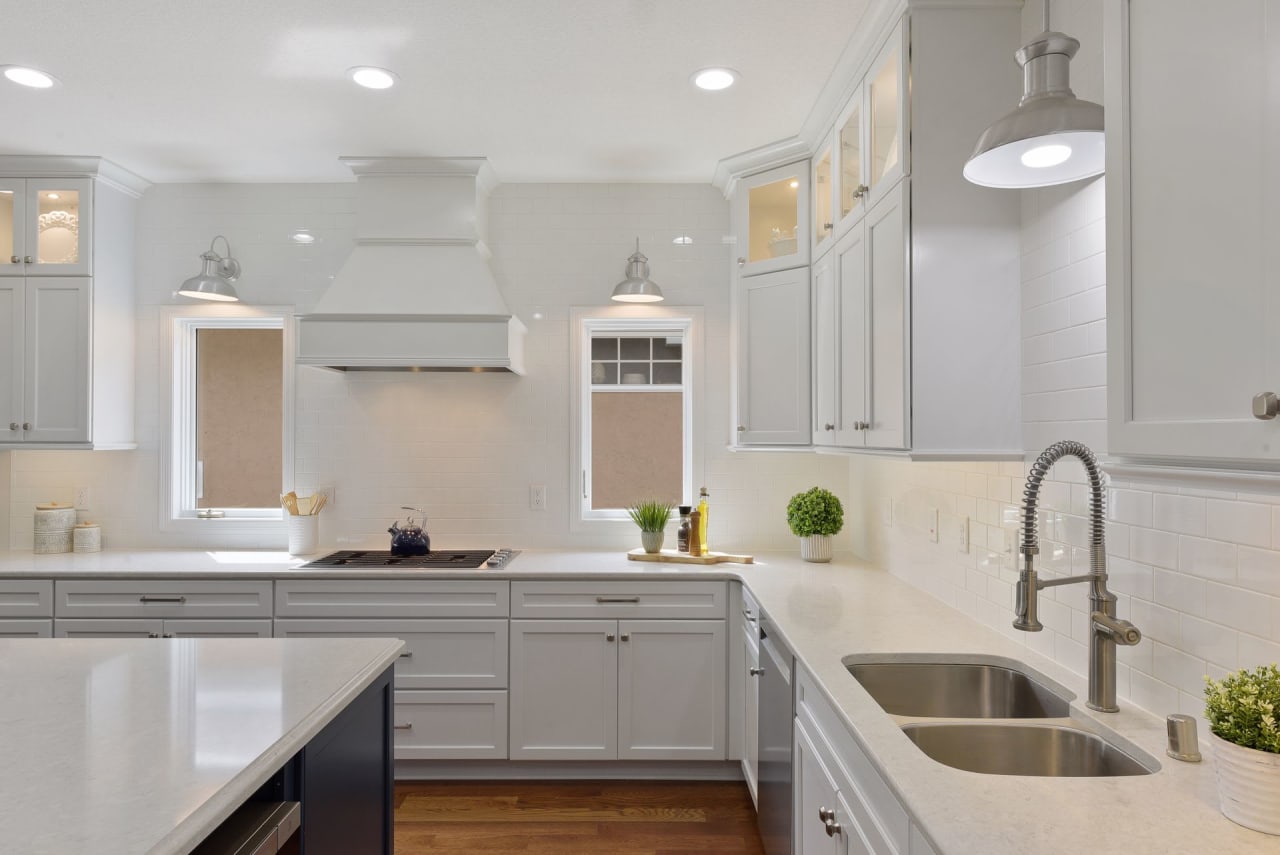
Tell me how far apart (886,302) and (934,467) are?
769mm

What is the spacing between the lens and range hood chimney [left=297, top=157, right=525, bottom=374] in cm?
330

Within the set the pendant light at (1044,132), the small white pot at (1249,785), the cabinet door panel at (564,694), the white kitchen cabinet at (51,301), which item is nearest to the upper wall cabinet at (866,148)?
the pendant light at (1044,132)

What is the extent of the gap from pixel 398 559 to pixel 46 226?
7.35ft

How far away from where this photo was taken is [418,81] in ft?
8.78

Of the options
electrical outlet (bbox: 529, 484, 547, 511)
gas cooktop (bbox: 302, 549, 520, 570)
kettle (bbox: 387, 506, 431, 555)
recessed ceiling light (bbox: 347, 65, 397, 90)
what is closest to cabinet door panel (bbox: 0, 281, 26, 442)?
gas cooktop (bbox: 302, 549, 520, 570)

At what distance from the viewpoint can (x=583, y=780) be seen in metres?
3.23

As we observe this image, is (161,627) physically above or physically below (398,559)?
below

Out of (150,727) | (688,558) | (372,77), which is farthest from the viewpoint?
(688,558)

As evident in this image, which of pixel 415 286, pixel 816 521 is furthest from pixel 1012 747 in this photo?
pixel 415 286

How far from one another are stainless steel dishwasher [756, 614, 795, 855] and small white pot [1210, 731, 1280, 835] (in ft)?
3.70

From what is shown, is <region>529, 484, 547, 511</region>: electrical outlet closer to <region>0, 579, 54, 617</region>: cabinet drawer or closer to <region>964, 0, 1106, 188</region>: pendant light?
<region>0, 579, 54, 617</region>: cabinet drawer

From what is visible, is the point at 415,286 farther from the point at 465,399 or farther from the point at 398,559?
the point at 398,559

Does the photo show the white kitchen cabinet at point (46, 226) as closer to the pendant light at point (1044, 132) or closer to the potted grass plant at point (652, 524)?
the potted grass plant at point (652, 524)

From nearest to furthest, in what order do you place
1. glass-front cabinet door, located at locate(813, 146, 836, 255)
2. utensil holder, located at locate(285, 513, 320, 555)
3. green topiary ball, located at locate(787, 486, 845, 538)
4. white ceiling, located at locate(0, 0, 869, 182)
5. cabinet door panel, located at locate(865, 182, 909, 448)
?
cabinet door panel, located at locate(865, 182, 909, 448) → white ceiling, located at locate(0, 0, 869, 182) → glass-front cabinet door, located at locate(813, 146, 836, 255) → green topiary ball, located at locate(787, 486, 845, 538) → utensil holder, located at locate(285, 513, 320, 555)
